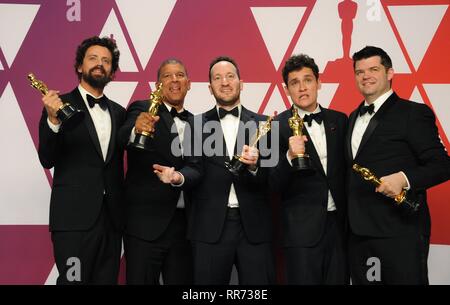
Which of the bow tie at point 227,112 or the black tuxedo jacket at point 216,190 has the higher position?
the bow tie at point 227,112

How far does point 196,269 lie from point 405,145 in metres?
1.56

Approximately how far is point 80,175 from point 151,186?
0.49 metres

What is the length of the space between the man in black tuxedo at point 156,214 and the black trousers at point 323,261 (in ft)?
2.48

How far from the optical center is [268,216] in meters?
3.53

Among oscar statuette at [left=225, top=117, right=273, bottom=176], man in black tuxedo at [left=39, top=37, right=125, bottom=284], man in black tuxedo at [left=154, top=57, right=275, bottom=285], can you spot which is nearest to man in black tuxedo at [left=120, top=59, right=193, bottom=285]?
man in black tuxedo at [left=39, top=37, right=125, bottom=284]

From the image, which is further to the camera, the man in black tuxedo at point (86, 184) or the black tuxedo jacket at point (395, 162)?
the man in black tuxedo at point (86, 184)

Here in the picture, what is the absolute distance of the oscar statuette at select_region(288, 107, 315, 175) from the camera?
3.22 metres

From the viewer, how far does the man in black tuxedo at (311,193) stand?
11.1ft

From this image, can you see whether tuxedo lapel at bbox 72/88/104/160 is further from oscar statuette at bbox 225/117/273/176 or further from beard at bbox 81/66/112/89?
oscar statuette at bbox 225/117/273/176

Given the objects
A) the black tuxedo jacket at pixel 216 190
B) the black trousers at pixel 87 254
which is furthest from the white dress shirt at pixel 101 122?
the black tuxedo jacket at pixel 216 190

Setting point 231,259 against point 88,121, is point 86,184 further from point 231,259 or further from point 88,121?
point 231,259

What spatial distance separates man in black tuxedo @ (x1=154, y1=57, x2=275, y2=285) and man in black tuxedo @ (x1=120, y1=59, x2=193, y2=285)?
0.68ft

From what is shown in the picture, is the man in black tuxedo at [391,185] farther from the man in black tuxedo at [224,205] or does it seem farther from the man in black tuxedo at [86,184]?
the man in black tuxedo at [86,184]

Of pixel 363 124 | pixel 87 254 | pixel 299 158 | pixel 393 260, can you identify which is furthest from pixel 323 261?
pixel 87 254
